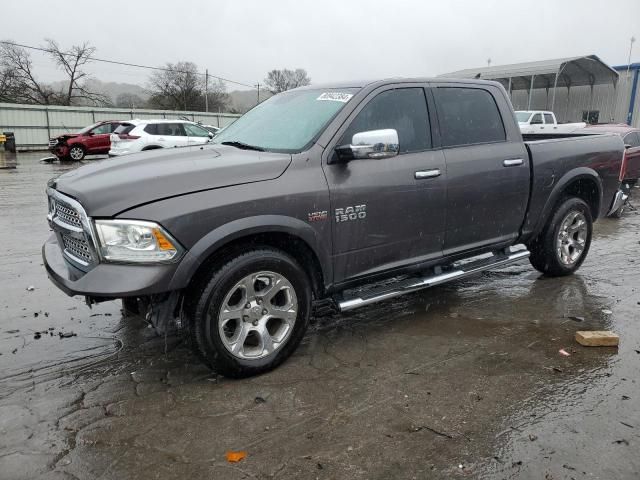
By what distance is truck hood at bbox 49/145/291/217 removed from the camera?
9.95ft

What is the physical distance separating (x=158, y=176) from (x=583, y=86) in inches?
1571

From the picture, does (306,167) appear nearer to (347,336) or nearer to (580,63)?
(347,336)

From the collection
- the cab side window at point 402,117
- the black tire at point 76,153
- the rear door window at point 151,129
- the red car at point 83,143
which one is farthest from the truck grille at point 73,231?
the black tire at point 76,153

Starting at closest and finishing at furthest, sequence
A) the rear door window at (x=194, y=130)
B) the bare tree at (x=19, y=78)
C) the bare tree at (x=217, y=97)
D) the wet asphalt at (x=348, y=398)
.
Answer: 1. the wet asphalt at (x=348, y=398)
2. the rear door window at (x=194, y=130)
3. the bare tree at (x=19, y=78)
4. the bare tree at (x=217, y=97)

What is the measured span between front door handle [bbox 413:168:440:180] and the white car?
44.2 feet

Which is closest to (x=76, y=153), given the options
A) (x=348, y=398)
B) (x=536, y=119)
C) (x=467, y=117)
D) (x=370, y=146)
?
(x=536, y=119)

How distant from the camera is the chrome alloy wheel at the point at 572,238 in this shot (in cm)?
550

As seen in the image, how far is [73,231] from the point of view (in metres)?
3.25

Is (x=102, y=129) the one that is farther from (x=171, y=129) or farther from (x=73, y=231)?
(x=73, y=231)

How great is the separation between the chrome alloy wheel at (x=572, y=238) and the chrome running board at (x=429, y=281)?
0.68m

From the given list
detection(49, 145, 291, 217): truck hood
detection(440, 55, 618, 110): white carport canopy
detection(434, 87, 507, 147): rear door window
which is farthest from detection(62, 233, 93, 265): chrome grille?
detection(440, 55, 618, 110): white carport canopy

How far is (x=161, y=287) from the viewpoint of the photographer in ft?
9.77

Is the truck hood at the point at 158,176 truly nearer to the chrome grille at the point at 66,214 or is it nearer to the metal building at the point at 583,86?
the chrome grille at the point at 66,214

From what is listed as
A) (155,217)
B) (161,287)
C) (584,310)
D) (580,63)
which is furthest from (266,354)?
(580,63)
